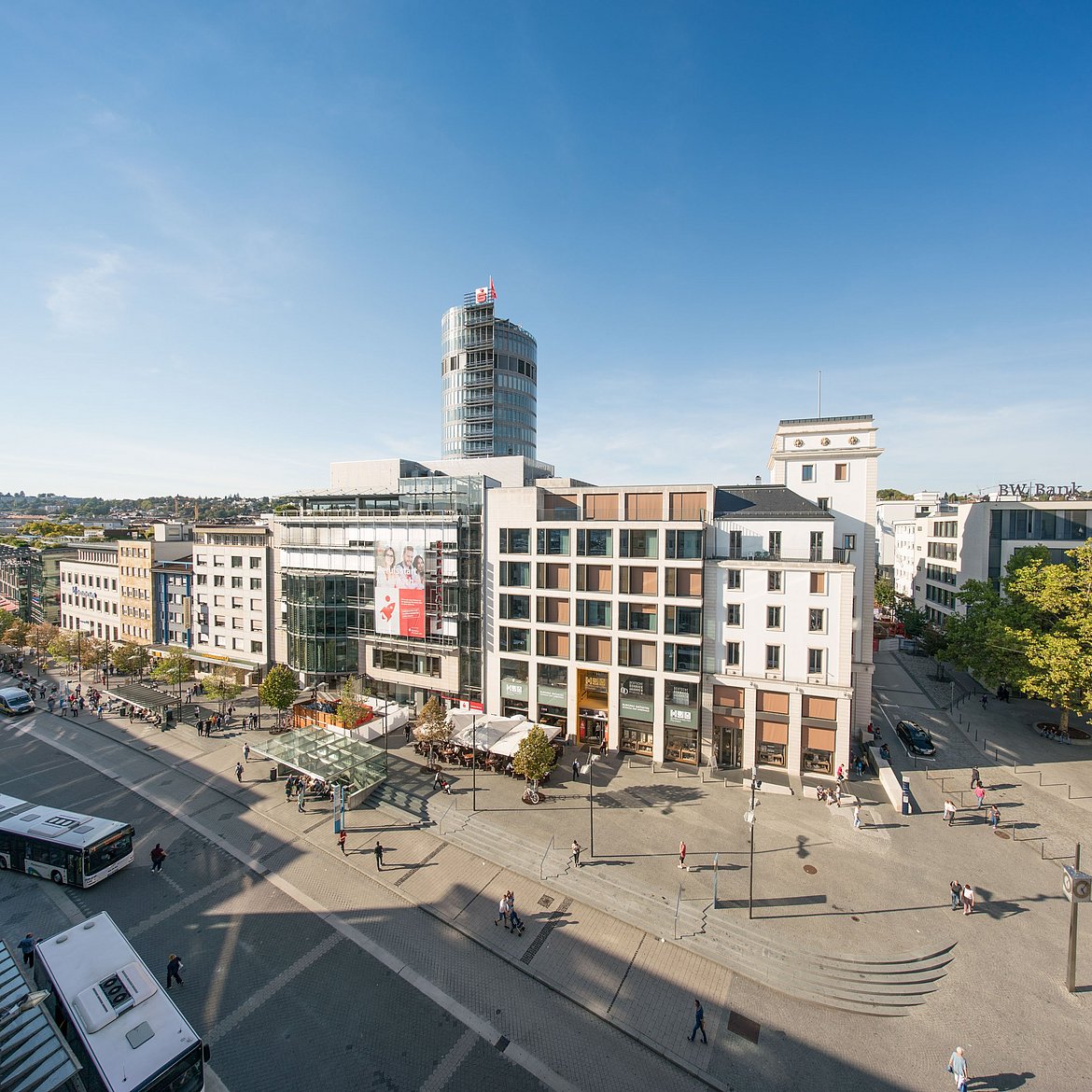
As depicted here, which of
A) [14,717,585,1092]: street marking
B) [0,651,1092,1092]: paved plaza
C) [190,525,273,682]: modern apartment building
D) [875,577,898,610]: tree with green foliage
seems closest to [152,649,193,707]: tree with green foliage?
[190,525,273,682]: modern apartment building

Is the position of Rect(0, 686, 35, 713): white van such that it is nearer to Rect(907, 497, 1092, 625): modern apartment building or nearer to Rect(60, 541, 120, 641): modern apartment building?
Rect(60, 541, 120, 641): modern apartment building

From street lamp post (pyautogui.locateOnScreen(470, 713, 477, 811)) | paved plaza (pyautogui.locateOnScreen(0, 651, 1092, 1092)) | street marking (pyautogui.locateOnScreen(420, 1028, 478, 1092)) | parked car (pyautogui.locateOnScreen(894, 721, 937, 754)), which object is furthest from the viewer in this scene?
parked car (pyautogui.locateOnScreen(894, 721, 937, 754))

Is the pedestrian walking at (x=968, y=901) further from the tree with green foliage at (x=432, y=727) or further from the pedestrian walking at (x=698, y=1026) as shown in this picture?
the tree with green foliage at (x=432, y=727)

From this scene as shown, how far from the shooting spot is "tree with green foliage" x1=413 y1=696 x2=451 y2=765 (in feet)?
124

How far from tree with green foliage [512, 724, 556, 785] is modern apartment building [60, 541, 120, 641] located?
229 ft

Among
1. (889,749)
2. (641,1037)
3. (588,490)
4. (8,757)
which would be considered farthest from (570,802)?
(8,757)

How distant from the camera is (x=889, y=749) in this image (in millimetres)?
40156

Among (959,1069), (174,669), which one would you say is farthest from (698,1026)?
(174,669)

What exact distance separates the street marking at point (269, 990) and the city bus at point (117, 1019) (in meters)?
3.54

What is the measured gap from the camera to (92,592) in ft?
247

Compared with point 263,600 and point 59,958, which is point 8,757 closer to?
point 263,600

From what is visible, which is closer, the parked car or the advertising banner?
the parked car

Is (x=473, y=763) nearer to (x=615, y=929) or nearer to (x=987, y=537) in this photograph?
(x=615, y=929)

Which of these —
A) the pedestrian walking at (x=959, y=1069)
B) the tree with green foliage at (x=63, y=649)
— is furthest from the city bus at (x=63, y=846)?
the tree with green foliage at (x=63, y=649)
